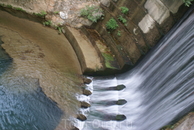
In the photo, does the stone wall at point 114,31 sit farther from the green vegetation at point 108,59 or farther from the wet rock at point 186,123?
the wet rock at point 186,123

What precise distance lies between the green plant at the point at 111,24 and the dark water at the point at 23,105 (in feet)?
9.80

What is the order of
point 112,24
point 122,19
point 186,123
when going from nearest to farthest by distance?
1. point 186,123
2. point 122,19
3. point 112,24

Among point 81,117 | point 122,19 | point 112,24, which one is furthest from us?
point 112,24

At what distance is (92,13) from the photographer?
7.03 metres

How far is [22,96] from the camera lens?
4.57 metres

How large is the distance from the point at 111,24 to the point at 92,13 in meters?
0.97

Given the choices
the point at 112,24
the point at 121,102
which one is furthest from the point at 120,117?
the point at 112,24

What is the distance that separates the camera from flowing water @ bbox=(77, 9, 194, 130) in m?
4.36

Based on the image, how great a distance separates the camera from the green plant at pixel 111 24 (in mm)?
6465

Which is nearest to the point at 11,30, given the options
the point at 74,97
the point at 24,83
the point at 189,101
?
the point at 24,83

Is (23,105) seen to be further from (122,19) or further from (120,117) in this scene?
(122,19)

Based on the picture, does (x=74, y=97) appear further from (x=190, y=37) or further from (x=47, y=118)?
(x=190, y=37)

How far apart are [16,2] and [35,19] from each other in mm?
883

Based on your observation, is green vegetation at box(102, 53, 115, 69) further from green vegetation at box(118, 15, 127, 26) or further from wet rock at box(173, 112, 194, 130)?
wet rock at box(173, 112, 194, 130)
